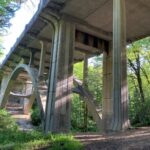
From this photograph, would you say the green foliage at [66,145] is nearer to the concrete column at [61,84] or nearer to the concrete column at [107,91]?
the concrete column at [61,84]

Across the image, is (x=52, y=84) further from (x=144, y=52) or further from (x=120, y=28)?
(x=144, y=52)

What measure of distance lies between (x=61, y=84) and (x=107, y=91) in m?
3.85

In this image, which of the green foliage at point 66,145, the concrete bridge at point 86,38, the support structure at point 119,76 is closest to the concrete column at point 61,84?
the concrete bridge at point 86,38

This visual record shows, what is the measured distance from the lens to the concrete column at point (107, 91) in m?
13.5

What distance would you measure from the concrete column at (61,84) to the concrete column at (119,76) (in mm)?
3295

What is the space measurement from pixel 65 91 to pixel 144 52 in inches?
339

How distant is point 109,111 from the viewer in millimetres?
13414

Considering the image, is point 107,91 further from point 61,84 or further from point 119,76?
point 119,76

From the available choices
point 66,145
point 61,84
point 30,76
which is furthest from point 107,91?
point 66,145

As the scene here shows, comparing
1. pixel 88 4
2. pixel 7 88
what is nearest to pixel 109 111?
pixel 88 4

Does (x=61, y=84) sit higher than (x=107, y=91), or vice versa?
(x=107, y=91)

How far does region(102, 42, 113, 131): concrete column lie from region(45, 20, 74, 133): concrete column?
10.8 feet

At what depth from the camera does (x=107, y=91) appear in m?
13.9

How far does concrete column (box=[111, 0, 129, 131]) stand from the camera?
7621mm
